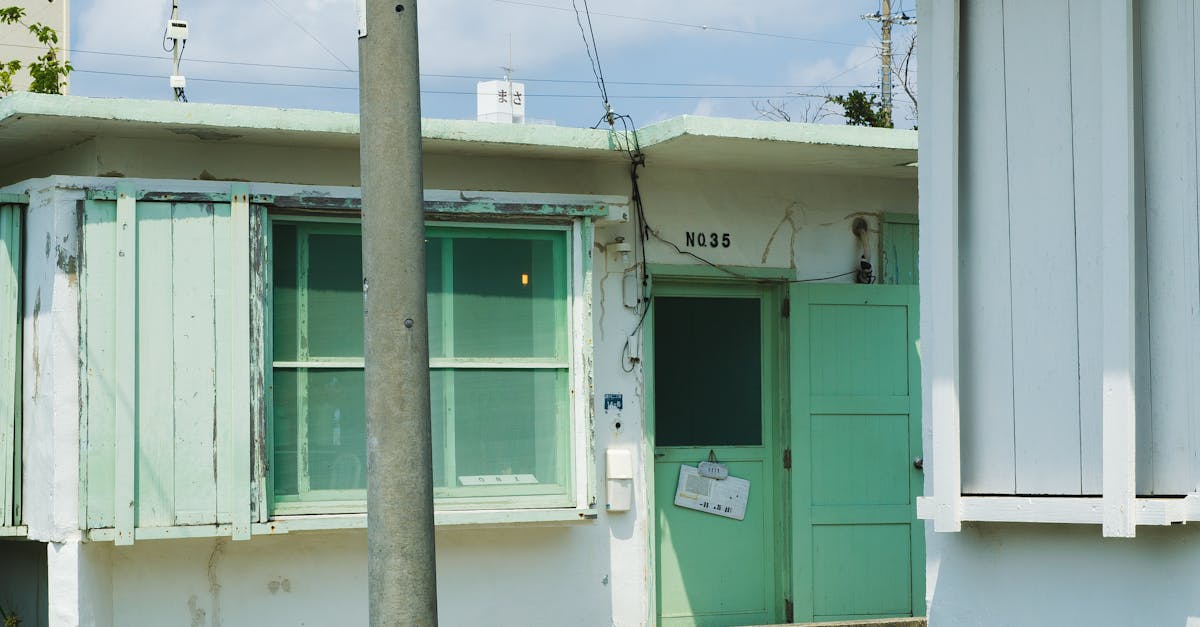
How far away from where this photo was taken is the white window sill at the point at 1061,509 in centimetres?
455

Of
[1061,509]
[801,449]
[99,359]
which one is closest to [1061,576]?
[1061,509]

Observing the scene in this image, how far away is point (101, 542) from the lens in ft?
23.4

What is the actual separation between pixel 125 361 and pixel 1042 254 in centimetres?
450

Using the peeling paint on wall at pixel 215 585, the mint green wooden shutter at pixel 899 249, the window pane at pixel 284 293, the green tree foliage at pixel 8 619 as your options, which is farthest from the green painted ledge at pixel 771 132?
the green tree foliage at pixel 8 619

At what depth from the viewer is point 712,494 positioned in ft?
28.3

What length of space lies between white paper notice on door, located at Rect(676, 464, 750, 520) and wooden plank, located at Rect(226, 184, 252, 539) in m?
2.75

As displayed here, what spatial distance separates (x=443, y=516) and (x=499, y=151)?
82.6 inches

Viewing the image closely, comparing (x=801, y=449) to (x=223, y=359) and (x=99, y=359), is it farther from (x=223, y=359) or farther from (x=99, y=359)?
(x=99, y=359)

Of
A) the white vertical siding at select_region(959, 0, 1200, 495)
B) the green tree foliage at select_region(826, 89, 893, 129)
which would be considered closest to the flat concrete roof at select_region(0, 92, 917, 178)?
the white vertical siding at select_region(959, 0, 1200, 495)

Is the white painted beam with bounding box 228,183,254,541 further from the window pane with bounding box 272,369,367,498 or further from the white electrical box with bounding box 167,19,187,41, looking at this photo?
the white electrical box with bounding box 167,19,187,41

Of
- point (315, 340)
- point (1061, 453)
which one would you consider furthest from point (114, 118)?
point (1061, 453)

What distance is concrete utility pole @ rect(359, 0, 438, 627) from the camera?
3.99 m

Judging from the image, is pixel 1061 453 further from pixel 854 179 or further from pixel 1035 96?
pixel 854 179

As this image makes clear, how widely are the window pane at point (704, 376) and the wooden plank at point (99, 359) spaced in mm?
3282
